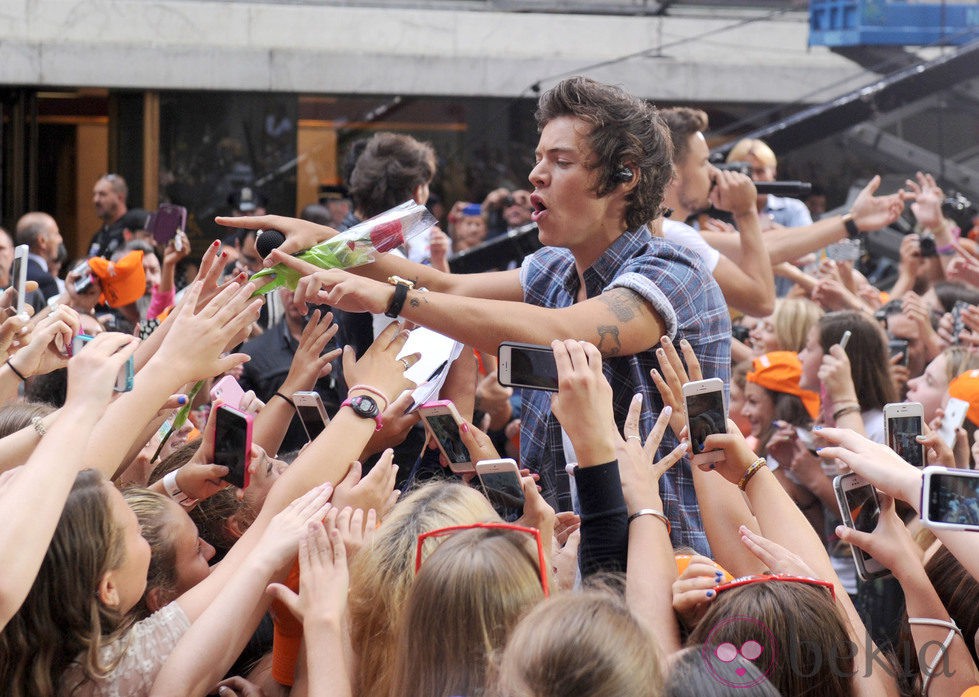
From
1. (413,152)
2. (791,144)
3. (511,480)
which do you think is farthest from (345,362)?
(791,144)

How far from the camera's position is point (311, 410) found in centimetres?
294

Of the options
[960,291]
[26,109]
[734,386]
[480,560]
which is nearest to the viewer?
[480,560]

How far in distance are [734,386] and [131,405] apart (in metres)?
2.97

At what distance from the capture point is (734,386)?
15.5ft

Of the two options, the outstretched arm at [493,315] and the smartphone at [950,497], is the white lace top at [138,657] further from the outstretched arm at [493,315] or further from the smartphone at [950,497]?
the smartphone at [950,497]

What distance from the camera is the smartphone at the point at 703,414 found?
228 centimetres

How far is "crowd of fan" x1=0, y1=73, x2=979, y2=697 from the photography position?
1.86 meters

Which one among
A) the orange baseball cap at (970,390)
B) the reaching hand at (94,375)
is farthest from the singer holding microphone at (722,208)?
the reaching hand at (94,375)

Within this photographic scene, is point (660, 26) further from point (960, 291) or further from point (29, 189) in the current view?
point (960, 291)

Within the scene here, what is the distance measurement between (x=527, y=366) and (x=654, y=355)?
40 centimetres

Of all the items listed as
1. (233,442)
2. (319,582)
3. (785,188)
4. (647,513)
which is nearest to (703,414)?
(647,513)

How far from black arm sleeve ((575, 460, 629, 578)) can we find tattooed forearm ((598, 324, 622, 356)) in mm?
436

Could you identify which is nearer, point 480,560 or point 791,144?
point 480,560

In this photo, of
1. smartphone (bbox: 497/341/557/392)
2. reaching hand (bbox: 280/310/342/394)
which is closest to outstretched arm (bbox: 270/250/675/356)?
smartphone (bbox: 497/341/557/392)
